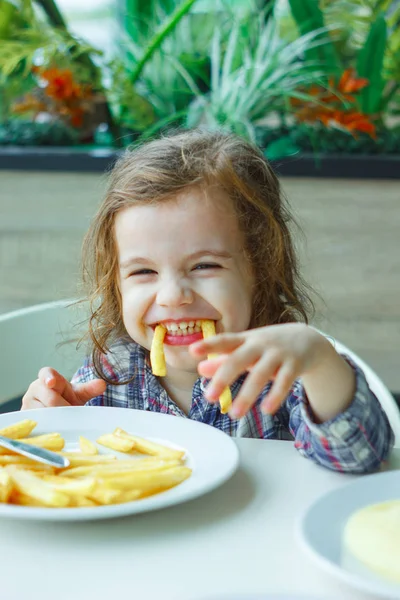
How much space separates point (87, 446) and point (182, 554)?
22cm

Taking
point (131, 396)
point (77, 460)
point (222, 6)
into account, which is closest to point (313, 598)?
point (77, 460)

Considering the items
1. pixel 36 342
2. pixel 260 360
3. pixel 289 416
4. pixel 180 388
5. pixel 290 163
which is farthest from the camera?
pixel 290 163

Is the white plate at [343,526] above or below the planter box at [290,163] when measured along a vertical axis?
above

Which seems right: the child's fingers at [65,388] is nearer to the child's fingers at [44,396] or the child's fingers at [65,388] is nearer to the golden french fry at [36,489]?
the child's fingers at [44,396]

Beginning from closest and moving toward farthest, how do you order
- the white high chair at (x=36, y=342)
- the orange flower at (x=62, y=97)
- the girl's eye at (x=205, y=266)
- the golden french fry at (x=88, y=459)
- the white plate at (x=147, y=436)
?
the white plate at (x=147, y=436) → the golden french fry at (x=88, y=459) → the girl's eye at (x=205, y=266) → the white high chair at (x=36, y=342) → the orange flower at (x=62, y=97)

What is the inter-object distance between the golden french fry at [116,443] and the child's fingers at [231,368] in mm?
158

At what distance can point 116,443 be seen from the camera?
876mm

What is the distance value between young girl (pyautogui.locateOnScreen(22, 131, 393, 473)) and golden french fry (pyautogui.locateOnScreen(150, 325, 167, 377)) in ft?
0.10

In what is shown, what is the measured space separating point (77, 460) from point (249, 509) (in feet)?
0.59

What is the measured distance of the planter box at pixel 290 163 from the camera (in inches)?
103

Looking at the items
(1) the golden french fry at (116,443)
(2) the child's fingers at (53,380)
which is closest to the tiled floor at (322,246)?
(2) the child's fingers at (53,380)

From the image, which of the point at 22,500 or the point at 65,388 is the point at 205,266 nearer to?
the point at 65,388

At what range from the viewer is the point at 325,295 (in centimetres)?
274

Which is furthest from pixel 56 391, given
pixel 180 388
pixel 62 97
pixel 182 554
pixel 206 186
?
pixel 62 97
